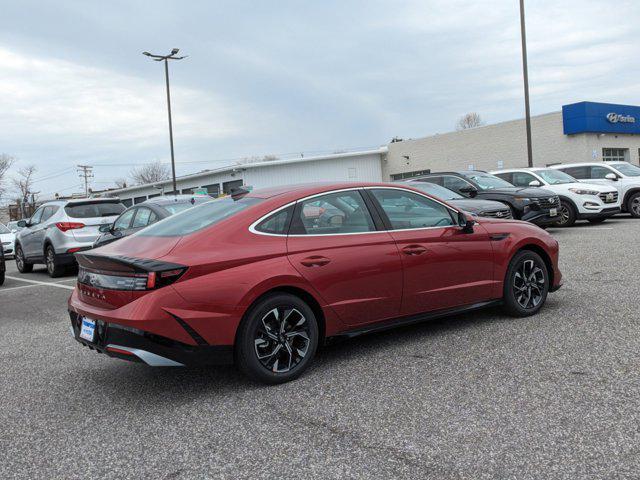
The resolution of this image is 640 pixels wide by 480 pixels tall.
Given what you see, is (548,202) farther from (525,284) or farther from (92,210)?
(92,210)

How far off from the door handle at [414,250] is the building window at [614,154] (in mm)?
31650

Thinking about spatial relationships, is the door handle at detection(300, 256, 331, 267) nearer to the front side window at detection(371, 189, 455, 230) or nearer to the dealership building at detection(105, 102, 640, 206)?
the front side window at detection(371, 189, 455, 230)

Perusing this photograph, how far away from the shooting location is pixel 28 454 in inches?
132

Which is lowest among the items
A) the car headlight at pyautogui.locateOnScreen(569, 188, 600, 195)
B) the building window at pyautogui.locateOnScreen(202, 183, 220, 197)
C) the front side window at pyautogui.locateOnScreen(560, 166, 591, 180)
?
the car headlight at pyautogui.locateOnScreen(569, 188, 600, 195)

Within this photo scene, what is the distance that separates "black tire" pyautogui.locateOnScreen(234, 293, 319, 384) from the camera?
4.09 meters

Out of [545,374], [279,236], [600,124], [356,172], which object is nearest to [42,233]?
[279,236]

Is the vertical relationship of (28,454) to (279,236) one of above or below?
below

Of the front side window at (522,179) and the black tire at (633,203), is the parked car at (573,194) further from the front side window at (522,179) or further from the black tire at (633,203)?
the black tire at (633,203)

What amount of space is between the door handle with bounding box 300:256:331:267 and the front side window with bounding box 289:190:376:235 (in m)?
0.23

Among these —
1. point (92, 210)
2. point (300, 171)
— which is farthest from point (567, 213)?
point (300, 171)

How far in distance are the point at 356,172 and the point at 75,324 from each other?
4052cm

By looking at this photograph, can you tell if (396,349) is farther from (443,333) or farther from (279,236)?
(279,236)

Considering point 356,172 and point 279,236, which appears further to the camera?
point 356,172

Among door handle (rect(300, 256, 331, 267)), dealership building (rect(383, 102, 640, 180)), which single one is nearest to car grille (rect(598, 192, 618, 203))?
door handle (rect(300, 256, 331, 267))
